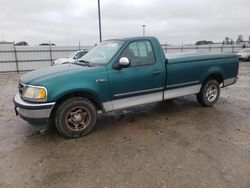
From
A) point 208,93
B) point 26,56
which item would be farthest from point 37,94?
point 26,56

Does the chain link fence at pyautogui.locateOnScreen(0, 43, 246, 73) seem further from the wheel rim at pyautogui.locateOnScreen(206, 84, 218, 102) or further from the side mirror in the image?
the side mirror

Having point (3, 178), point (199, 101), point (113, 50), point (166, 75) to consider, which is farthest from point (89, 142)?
point (199, 101)

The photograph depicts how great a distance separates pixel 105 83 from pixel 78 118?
84 centimetres

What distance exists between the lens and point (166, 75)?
16.4 feet

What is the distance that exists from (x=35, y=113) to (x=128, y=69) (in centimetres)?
194

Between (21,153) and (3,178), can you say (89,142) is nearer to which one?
(21,153)

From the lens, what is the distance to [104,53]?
477 cm

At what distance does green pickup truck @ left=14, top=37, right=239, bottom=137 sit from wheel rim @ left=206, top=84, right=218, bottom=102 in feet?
1.13

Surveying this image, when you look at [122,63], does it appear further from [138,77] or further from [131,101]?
[131,101]

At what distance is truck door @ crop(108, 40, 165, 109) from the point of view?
4.42 m

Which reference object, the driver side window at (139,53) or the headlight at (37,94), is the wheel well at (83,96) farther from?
the driver side window at (139,53)

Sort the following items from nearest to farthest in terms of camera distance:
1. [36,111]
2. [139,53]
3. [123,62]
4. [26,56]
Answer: [36,111] → [123,62] → [139,53] → [26,56]

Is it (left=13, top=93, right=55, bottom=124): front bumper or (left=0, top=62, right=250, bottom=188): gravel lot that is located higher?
(left=13, top=93, right=55, bottom=124): front bumper

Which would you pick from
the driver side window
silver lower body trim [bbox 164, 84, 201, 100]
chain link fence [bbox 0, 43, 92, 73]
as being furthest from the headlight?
chain link fence [bbox 0, 43, 92, 73]
